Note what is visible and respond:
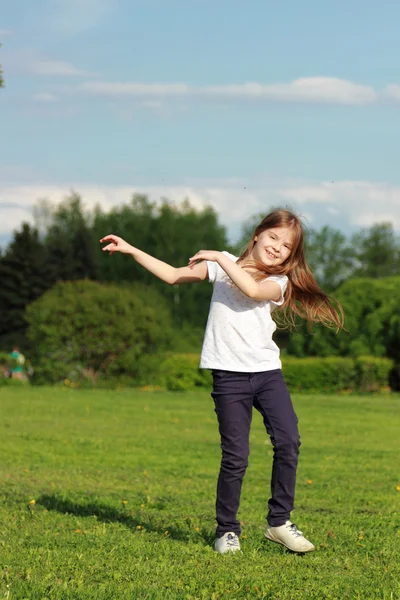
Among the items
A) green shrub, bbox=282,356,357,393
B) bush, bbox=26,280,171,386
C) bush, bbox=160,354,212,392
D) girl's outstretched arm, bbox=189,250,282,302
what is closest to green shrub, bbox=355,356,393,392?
green shrub, bbox=282,356,357,393

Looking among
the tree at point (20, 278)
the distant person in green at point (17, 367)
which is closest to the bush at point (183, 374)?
the distant person in green at point (17, 367)

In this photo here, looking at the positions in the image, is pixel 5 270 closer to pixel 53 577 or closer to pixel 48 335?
pixel 48 335

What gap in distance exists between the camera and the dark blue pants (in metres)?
5.13

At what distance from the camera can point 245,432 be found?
519 cm

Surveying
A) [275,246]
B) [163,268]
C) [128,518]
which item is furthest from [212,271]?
[128,518]

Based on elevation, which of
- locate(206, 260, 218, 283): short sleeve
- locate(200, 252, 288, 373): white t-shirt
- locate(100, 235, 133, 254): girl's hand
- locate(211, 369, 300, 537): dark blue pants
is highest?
locate(100, 235, 133, 254): girl's hand

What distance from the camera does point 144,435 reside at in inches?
537

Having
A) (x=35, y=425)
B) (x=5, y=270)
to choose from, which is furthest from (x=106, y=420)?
(x=5, y=270)

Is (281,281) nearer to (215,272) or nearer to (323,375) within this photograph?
(215,272)

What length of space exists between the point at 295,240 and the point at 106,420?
1084cm

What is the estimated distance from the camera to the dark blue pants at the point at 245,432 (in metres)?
5.13

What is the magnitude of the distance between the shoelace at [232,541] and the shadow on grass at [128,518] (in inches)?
11.3

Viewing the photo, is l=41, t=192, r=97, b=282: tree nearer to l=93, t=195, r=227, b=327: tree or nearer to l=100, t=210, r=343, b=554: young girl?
l=93, t=195, r=227, b=327: tree

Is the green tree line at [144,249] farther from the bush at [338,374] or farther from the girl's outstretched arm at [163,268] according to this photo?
the girl's outstretched arm at [163,268]
